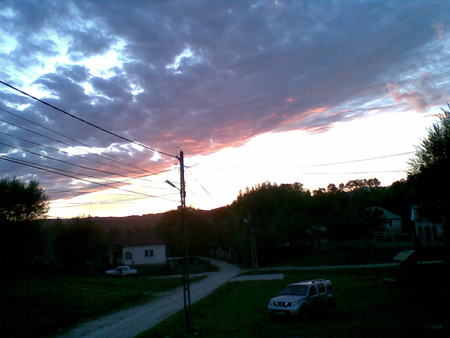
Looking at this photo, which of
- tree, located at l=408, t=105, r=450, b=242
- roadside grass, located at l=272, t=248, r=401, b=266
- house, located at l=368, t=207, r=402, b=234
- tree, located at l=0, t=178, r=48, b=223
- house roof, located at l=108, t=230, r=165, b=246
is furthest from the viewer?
house, located at l=368, t=207, r=402, b=234

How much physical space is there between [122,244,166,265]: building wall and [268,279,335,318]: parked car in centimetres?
4355

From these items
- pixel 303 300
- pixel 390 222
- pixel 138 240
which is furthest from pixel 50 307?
pixel 390 222

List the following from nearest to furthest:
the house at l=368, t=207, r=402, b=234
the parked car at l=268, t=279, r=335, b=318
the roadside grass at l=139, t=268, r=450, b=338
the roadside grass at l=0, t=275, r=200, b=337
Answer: the roadside grass at l=139, t=268, r=450, b=338 < the parked car at l=268, t=279, r=335, b=318 < the roadside grass at l=0, t=275, r=200, b=337 < the house at l=368, t=207, r=402, b=234

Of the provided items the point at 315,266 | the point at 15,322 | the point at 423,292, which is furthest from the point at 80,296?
the point at 315,266

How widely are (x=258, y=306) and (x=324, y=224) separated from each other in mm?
42813

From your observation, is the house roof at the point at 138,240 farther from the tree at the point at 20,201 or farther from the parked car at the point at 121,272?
the tree at the point at 20,201

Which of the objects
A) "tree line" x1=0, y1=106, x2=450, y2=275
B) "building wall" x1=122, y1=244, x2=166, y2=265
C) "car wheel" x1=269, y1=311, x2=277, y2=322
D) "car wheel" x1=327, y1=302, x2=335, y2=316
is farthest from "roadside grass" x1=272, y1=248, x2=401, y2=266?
"car wheel" x1=269, y1=311, x2=277, y2=322

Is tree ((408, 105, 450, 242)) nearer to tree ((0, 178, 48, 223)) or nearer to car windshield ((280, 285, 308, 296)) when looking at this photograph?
car windshield ((280, 285, 308, 296))

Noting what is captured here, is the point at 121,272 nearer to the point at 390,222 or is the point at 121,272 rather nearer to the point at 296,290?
the point at 296,290

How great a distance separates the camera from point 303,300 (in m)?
18.0

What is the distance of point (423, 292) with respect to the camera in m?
23.2

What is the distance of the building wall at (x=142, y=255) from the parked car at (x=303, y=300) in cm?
4355

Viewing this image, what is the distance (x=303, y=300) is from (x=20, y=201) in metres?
34.2

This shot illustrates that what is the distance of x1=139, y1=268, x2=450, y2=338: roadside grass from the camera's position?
14.6 metres
